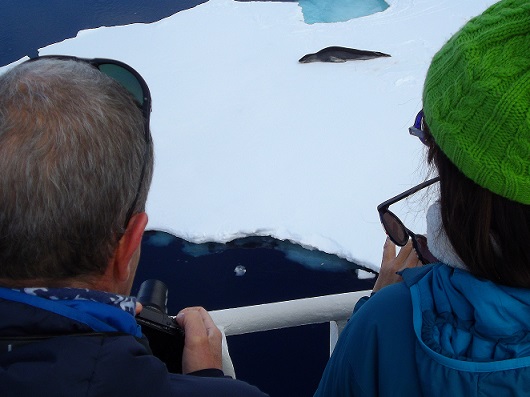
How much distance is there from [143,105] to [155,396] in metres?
0.46

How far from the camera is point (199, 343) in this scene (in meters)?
1.10

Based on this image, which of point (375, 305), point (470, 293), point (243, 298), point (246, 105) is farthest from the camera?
point (246, 105)

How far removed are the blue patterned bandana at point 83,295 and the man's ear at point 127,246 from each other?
6cm

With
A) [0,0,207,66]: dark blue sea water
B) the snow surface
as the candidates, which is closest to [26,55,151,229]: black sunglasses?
the snow surface

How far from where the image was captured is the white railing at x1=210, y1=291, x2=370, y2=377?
1.38m

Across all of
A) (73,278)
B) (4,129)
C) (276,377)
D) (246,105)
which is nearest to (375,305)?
(73,278)

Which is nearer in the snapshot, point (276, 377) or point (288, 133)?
point (276, 377)

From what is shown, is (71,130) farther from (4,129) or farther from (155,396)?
(155,396)

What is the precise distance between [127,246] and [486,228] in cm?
53

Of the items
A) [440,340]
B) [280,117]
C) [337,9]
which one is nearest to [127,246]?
[440,340]

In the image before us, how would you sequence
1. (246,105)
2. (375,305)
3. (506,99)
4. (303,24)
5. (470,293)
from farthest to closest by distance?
(303,24) < (246,105) < (375,305) < (470,293) < (506,99)

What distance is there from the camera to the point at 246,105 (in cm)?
353

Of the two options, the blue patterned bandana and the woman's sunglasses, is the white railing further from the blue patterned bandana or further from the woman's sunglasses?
the blue patterned bandana

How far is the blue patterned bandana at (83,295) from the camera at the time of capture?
72cm
